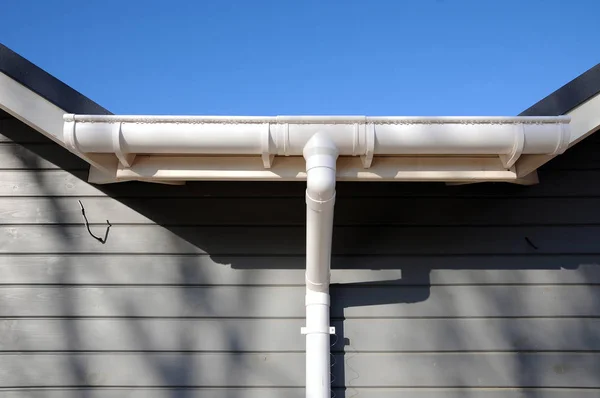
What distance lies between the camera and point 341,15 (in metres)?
3.96

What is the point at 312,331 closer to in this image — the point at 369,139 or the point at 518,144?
the point at 369,139

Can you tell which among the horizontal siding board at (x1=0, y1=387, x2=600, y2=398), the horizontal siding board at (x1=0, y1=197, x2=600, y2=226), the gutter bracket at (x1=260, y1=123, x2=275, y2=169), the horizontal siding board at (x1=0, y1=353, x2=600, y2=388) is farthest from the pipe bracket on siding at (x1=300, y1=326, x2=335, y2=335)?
the gutter bracket at (x1=260, y1=123, x2=275, y2=169)

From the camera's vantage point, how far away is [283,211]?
7.77 feet

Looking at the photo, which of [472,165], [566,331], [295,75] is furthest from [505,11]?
[566,331]

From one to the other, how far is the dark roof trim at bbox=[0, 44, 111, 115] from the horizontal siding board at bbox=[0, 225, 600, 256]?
65 centimetres

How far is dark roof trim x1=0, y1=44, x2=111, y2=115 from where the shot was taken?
6.68ft

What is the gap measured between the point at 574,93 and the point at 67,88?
2.30m

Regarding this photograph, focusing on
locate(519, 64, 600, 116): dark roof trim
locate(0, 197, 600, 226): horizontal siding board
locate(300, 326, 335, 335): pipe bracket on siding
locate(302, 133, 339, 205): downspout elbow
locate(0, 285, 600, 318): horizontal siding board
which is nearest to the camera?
locate(302, 133, 339, 205): downspout elbow

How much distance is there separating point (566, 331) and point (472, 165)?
975 mm

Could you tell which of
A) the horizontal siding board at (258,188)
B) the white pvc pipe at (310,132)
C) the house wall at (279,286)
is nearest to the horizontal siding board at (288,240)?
the house wall at (279,286)

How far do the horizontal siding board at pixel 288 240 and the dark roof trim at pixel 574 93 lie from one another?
25.0 inches

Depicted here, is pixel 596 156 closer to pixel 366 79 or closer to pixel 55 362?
pixel 366 79

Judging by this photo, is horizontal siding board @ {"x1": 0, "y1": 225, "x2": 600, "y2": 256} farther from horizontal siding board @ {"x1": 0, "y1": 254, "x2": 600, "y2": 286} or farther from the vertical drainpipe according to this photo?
the vertical drainpipe

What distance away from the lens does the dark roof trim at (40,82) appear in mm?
2037
